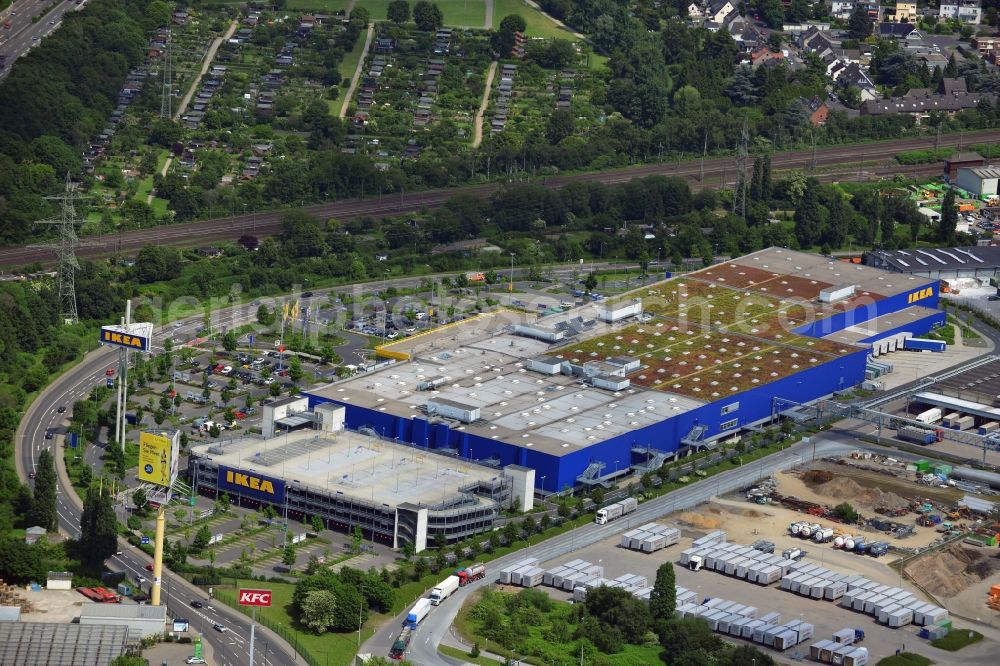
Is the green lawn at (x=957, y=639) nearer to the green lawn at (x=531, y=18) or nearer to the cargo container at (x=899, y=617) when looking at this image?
the cargo container at (x=899, y=617)

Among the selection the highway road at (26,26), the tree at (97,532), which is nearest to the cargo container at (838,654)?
the tree at (97,532)

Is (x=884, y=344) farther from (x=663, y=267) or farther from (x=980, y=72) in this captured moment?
(x=980, y=72)

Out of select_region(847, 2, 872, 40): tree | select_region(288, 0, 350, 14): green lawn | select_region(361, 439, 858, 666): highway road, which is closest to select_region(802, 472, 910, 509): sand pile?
select_region(361, 439, 858, 666): highway road

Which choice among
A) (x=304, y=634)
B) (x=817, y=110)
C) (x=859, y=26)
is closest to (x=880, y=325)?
(x=304, y=634)

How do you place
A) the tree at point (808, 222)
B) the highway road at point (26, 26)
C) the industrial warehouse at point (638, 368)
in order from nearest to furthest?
the industrial warehouse at point (638, 368) → the tree at point (808, 222) → the highway road at point (26, 26)

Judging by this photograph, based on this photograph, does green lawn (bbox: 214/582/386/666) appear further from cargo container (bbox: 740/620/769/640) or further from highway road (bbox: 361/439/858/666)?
cargo container (bbox: 740/620/769/640)

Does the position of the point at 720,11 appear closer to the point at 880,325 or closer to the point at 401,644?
the point at 880,325

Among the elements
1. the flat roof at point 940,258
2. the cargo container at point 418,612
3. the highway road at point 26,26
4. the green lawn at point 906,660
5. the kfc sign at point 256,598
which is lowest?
the cargo container at point 418,612
